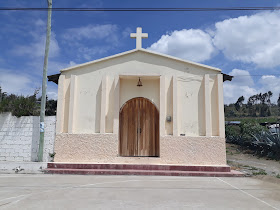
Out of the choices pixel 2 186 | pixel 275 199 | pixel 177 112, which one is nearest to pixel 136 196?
pixel 275 199

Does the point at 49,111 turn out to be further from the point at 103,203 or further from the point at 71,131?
the point at 103,203

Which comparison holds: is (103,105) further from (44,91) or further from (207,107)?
(207,107)

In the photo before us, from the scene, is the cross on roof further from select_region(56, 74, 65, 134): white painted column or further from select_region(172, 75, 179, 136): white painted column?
select_region(56, 74, 65, 134): white painted column

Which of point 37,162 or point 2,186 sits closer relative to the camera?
point 2,186

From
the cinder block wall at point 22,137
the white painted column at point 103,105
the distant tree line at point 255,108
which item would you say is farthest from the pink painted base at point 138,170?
the distant tree line at point 255,108

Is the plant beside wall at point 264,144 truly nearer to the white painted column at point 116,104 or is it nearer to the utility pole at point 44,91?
the white painted column at point 116,104

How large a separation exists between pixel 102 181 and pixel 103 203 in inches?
86.9

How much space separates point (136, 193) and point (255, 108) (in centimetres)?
7480

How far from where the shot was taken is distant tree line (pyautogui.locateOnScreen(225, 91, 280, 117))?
6669cm

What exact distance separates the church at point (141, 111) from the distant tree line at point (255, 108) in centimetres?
6043

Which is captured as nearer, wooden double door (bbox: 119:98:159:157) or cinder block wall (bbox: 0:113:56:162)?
cinder block wall (bbox: 0:113:56:162)

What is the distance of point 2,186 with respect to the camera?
5836 millimetres

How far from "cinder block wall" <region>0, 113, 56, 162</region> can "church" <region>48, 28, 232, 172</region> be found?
390mm

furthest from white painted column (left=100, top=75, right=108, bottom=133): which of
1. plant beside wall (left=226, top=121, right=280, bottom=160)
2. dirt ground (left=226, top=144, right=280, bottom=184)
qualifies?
plant beside wall (left=226, top=121, right=280, bottom=160)
